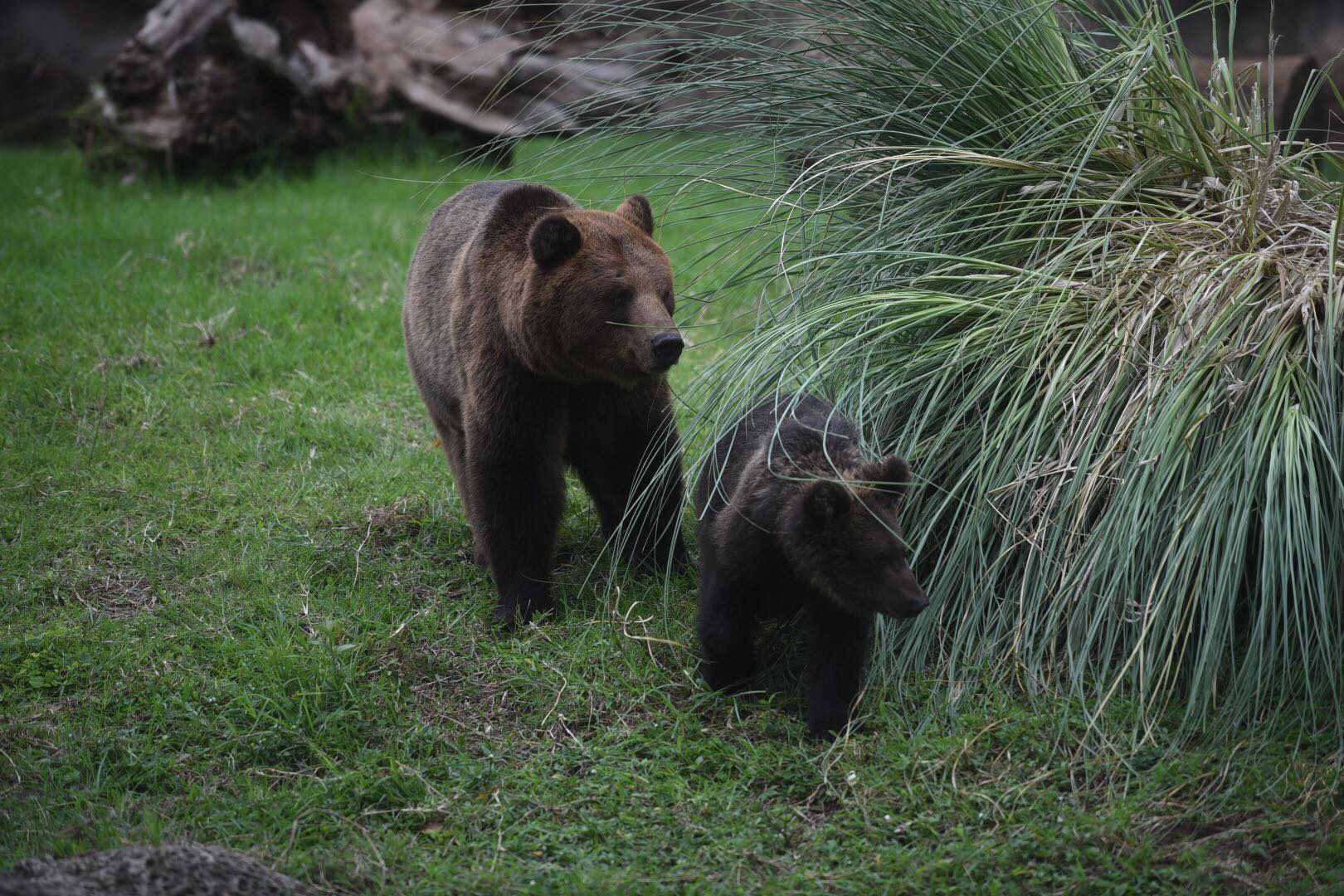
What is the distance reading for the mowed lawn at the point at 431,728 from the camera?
11.0 ft

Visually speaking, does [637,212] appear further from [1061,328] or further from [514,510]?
[1061,328]

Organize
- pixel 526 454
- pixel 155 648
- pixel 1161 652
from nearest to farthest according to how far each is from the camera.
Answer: pixel 1161 652, pixel 155 648, pixel 526 454

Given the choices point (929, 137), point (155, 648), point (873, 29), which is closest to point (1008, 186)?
point (929, 137)

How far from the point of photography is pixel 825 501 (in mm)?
3742

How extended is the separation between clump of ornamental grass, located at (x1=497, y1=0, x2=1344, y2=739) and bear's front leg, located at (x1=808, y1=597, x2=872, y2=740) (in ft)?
0.69

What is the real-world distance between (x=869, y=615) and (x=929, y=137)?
1803mm

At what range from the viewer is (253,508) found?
215 inches

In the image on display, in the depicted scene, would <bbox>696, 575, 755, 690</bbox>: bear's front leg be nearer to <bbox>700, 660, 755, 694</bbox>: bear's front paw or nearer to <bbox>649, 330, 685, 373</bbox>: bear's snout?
<bbox>700, 660, 755, 694</bbox>: bear's front paw

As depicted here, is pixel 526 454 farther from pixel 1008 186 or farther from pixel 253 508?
pixel 1008 186

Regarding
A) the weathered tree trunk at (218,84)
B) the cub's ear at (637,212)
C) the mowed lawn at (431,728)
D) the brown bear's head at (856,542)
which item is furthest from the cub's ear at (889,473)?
the weathered tree trunk at (218,84)

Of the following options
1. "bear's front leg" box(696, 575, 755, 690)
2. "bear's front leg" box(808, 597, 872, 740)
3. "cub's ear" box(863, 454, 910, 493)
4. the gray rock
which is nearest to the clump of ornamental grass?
"cub's ear" box(863, 454, 910, 493)

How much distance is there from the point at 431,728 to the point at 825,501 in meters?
1.50

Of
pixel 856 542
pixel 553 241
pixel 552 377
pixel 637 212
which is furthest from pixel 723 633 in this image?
pixel 637 212

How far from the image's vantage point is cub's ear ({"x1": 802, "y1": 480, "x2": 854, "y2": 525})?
372 centimetres
